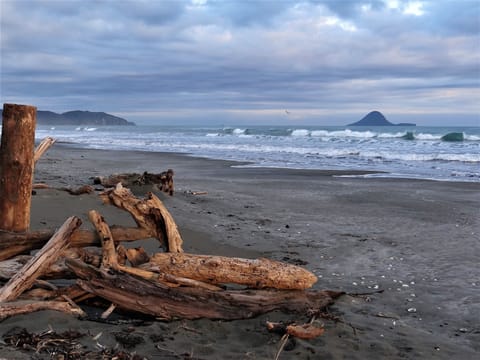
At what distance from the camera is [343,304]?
5.77 metres

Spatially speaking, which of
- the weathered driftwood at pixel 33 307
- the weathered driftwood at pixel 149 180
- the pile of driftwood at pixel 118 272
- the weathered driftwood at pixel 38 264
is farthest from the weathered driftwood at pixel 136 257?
the weathered driftwood at pixel 149 180

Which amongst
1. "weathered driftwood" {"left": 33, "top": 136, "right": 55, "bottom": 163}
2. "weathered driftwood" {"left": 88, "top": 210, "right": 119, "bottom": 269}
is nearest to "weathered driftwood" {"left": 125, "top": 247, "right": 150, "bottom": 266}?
"weathered driftwood" {"left": 88, "top": 210, "right": 119, "bottom": 269}

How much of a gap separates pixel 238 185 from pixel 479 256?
29.3 ft

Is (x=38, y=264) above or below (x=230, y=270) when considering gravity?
above

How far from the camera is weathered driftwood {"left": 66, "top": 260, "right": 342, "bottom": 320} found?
4801 millimetres

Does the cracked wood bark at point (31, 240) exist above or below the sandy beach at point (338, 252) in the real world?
above

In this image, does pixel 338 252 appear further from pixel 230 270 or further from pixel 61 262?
pixel 61 262

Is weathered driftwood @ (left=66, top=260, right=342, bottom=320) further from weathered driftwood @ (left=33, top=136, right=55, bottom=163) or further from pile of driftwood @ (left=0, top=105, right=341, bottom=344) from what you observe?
weathered driftwood @ (left=33, top=136, right=55, bottom=163)

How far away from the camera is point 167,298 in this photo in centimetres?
487

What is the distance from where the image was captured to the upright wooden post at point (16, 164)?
17.0 feet

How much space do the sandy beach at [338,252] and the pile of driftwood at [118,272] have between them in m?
0.16

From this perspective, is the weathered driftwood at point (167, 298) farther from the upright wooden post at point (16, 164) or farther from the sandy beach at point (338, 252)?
the upright wooden post at point (16, 164)

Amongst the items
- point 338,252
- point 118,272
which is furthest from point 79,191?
point 118,272

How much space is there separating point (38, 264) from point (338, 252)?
4773 mm
